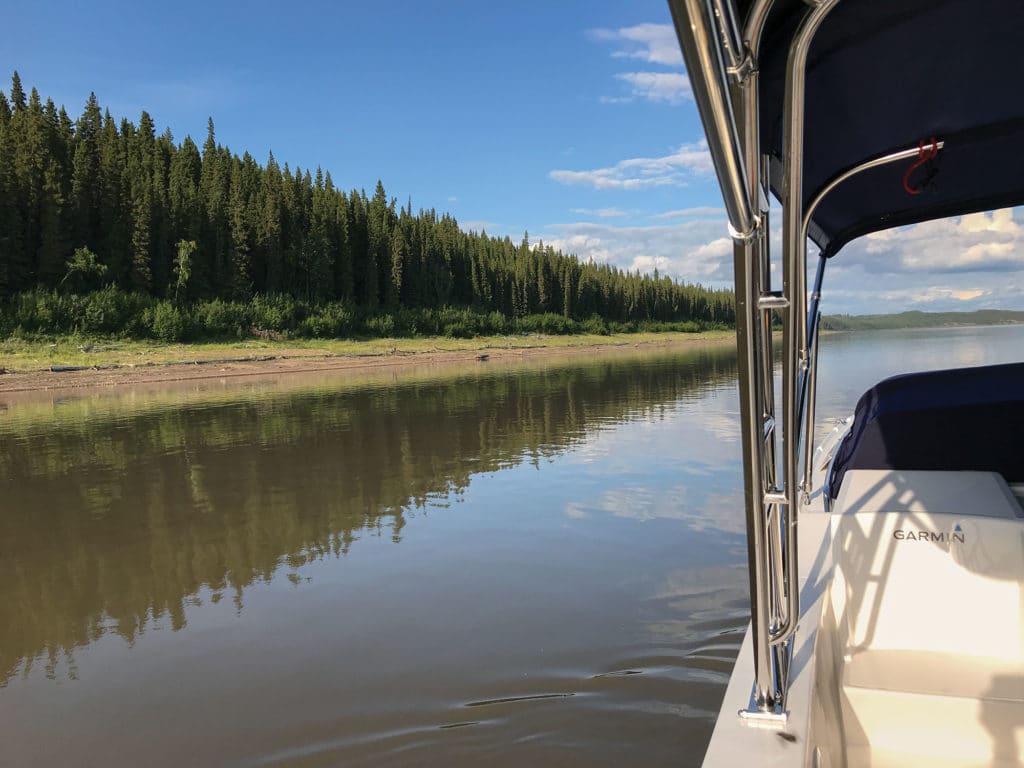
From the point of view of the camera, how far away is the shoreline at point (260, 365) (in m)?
24.3

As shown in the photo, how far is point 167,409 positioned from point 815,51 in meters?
17.1

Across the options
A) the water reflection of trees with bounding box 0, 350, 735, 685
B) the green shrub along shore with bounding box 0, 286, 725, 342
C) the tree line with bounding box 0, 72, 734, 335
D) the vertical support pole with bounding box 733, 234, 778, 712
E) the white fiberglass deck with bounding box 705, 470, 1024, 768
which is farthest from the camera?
the tree line with bounding box 0, 72, 734, 335

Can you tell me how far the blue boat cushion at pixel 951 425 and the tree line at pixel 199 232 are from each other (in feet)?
139

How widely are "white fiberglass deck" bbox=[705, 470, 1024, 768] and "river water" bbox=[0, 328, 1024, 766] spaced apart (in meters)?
0.99

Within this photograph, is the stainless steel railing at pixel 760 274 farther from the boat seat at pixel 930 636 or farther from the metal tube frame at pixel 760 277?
the boat seat at pixel 930 636

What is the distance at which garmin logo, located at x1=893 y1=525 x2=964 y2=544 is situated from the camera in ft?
7.07

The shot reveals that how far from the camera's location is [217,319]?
41656mm

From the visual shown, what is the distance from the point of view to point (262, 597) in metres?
4.80

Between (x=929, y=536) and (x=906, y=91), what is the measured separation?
4.46 feet

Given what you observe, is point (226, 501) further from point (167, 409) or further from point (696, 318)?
point (696, 318)

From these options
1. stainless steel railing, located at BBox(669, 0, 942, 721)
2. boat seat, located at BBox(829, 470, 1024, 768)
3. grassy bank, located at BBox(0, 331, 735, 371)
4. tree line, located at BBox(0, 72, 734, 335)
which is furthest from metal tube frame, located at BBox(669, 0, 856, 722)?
tree line, located at BBox(0, 72, 734, 335)

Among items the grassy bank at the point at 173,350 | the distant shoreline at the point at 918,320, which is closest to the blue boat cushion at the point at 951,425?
the distant shoreline at the point at 918,320

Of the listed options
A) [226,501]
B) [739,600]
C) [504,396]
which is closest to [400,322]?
[504,396]

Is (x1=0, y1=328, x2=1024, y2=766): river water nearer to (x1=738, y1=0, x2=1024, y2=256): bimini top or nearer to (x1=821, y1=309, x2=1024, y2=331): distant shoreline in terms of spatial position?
(x1=821, y1=309, x2=1024, y2=331): distant shoreline
